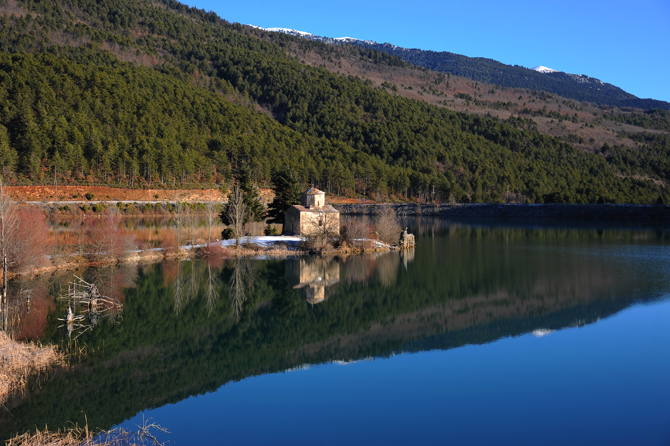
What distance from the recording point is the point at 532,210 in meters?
87.8

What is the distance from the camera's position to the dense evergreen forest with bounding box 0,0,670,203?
3034 inches

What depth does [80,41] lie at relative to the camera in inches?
5059

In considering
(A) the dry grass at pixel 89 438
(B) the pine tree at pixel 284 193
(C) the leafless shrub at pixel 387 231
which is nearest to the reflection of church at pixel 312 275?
(C) the leafless shrub at pixel 387 231

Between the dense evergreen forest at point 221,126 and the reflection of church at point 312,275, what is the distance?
43800 millimetres

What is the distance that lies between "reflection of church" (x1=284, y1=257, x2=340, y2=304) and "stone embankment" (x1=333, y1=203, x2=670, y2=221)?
48.8 meters

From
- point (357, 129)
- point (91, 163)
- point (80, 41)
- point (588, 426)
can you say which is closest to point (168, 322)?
point (588, 426)

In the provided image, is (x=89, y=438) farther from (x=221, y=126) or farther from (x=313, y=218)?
(x=221, y=126)

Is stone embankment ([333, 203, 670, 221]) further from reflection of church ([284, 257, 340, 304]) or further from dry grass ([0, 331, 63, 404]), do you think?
dry grass ([0, 331, 63, 404])

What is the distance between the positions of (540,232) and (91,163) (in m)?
59.8

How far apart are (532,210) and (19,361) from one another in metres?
84.8

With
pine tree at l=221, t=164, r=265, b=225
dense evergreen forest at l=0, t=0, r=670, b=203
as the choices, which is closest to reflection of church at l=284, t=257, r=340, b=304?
pine tree at l=221, t=164, r=265, b=225

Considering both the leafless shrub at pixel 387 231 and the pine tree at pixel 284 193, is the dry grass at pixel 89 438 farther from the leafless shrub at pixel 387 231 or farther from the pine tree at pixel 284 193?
Answer: the pine tree at pixel 284 193

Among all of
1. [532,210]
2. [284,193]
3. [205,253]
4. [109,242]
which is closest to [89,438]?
[109,242]

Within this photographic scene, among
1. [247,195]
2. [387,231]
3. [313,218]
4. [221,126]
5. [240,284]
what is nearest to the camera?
[240,284]
